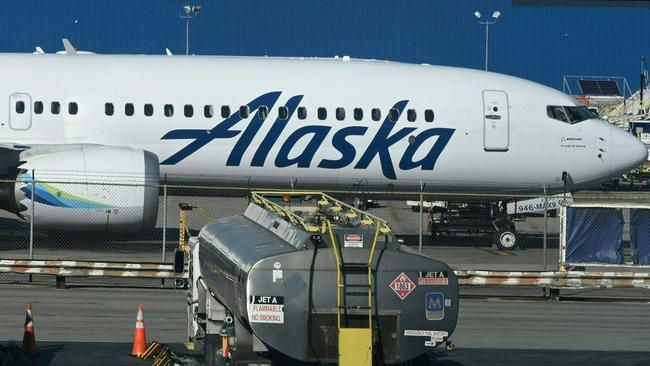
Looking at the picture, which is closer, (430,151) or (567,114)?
(430,151)

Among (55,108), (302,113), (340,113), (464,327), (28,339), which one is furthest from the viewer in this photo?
(340,113)

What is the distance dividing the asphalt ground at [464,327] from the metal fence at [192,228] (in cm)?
192

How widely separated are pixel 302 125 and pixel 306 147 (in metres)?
0.49

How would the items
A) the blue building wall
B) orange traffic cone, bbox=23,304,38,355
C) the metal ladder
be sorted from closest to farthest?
the metal ladder → orange traffic cone, bbox=23,304,38,355 → the blue building wall

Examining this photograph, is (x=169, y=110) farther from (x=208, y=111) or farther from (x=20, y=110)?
(x=20, y=110)

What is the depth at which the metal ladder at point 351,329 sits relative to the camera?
1229 cm

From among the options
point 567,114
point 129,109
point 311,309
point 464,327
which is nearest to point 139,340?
point 311,309

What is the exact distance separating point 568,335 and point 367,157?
33.6ft

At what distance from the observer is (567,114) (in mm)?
28781

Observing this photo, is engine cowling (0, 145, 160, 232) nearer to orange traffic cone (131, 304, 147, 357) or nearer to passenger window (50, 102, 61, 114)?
passenger window (50, 102, 61, 114)

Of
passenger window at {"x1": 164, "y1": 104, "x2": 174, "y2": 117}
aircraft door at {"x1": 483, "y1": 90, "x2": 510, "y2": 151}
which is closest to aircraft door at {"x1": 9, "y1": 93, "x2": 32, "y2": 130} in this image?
passenger window at {"x1": 164, "y1": 104, "x2": 174, "y2": 117}

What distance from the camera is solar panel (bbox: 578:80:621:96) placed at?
245 ft

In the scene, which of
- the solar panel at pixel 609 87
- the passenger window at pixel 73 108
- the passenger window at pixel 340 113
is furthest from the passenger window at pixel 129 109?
the solar panel at pixel 609 87

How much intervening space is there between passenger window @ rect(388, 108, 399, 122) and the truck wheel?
403cm
